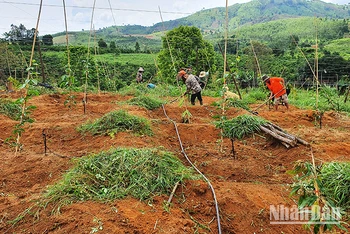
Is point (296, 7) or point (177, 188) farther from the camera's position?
point (296, 7)

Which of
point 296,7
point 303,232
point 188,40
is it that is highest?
point 296,7

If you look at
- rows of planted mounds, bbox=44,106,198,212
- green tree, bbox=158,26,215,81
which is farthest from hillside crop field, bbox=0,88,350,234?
green tree, bbox=158,26,215,81

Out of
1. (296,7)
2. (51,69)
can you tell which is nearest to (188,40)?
(51,69)

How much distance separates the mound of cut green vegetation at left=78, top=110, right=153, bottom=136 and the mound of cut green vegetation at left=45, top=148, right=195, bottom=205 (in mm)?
1567

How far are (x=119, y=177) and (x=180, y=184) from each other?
593 millimetres

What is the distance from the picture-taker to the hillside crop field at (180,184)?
91.1 inches

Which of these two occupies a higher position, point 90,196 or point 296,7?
point 296,7

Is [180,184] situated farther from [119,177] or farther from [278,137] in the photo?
[278,137]

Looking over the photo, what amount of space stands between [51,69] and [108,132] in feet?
56.5

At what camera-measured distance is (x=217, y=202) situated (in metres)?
2.71

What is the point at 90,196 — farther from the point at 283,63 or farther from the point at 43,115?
the point at 283,63

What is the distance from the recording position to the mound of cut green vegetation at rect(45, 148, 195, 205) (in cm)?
262

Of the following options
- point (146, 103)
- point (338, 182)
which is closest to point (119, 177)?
point (338, 182)

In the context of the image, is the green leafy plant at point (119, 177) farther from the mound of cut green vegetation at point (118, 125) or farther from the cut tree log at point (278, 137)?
the cut tree log at point (278, 137)
